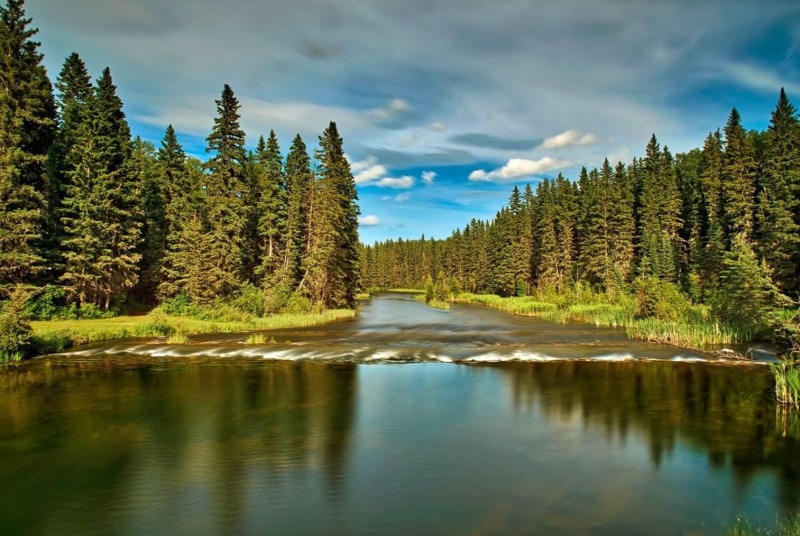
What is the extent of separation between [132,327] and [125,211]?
12183 millimetres

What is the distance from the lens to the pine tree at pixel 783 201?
3462cm

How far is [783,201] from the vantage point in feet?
122

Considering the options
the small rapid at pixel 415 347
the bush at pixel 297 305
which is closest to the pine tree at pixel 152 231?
the bush at pixel 297 305

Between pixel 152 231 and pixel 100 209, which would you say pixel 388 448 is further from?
pixel 152 231

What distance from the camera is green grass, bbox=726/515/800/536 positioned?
28.2ft

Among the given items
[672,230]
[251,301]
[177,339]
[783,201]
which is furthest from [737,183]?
[177,339]

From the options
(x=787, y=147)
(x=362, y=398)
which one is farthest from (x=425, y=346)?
(x=787, y=147)

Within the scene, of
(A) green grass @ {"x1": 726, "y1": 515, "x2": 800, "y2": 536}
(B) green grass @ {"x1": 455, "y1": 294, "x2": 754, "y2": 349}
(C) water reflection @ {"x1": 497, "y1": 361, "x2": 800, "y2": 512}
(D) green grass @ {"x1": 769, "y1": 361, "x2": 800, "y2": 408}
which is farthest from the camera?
(B) green grass @ {"x1": 455, "y1": 294, "x2": 754, "y2": 349}

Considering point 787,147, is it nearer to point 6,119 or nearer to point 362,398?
point 362,398

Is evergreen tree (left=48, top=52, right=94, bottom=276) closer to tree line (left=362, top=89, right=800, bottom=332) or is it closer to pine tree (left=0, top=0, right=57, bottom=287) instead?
pine tree (left=0, top=0, right=57, bottom=287)

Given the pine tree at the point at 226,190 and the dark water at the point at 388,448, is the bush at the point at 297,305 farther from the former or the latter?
the dark water at the point at 388,448

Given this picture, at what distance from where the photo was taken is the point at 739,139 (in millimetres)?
55719

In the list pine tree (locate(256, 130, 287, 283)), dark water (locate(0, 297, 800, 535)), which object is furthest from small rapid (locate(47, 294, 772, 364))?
pine tree (locate(256, 130, 287, 283))

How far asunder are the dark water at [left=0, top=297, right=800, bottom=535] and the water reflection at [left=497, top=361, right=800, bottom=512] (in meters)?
0.09
